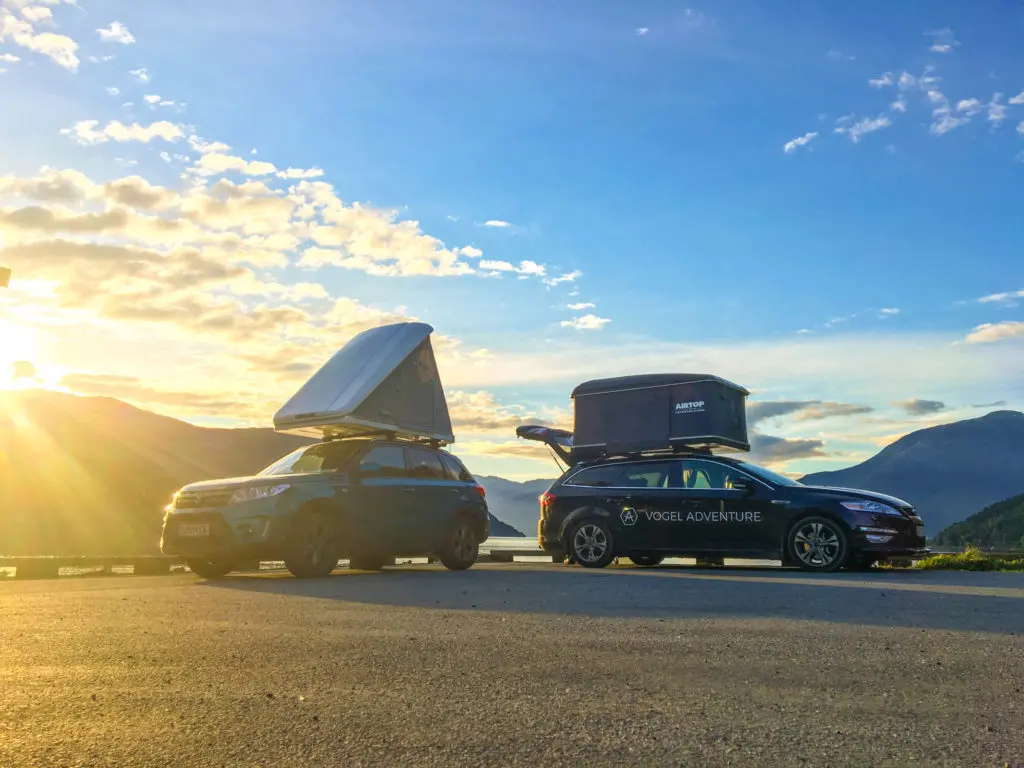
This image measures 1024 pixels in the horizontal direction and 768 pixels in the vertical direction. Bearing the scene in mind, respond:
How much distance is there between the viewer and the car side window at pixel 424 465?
46.2 ft

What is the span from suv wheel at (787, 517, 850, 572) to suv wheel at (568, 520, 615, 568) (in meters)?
2.59

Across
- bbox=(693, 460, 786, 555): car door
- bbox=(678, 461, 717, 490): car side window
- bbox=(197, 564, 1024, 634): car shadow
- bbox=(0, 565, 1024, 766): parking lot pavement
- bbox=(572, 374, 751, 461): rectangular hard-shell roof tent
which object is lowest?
bbox=(0, 565, 1024, 766): parking lot pavement

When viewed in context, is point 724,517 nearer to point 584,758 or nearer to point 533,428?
point 533,428

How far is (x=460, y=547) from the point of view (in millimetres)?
14633

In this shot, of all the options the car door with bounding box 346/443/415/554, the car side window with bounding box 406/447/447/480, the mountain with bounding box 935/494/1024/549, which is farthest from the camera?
the mountain with bounding box 935/494/1024/549

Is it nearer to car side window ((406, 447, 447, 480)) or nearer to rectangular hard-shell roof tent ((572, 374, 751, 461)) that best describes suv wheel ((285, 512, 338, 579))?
car side window ((406, 447, 447, 480))

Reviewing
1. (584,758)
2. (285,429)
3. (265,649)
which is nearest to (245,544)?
(285,429)

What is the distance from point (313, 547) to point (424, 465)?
7.79 feet

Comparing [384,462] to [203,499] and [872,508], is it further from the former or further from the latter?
[872,508]

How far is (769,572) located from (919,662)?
8596 millimetres

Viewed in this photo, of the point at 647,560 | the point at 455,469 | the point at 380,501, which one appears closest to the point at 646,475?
the point at 647,560

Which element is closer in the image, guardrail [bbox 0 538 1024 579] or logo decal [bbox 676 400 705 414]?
logo decal [bbox 676 400 705 414]

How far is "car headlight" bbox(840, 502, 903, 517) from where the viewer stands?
13.4 m

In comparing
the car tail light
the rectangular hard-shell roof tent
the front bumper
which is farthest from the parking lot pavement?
the rectangular hard-shell roof tent
